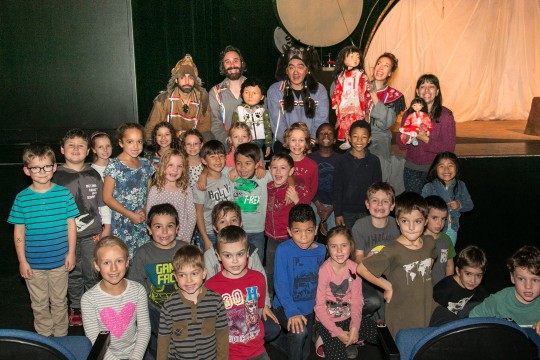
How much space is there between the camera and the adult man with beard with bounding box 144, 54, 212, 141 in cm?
495

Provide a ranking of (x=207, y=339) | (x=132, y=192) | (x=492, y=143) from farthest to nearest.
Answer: (x=492, y=143), (x=132, y=192), (x=207, y=339)

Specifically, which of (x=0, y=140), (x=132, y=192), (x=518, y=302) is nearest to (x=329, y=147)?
(x=132, y=192)

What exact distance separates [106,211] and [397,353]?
7.88ft

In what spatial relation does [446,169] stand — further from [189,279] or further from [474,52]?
[474,52]

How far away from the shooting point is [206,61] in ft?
24.6

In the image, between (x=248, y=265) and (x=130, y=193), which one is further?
(x=130, y=193)

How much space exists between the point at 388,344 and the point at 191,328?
0.94 metres

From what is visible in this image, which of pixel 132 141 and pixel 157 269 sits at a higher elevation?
pixel 132 141

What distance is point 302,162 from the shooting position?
4398 mm

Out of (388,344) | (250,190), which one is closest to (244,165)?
(250,190)

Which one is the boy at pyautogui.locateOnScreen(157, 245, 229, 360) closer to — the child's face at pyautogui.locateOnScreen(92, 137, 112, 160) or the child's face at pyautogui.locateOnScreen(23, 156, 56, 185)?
the child's face at pyautogui.locateOnScreen(23, 156, 56, 185)

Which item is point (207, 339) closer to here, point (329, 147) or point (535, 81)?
point (329, 147)

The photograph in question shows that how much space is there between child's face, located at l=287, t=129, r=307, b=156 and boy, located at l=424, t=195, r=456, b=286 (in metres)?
0.99

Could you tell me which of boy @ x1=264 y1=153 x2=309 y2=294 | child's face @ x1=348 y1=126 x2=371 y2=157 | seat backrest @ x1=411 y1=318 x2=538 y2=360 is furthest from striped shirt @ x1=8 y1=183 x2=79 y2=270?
seat backrest @ x1=411 y1=318 x2=538 y2=360
